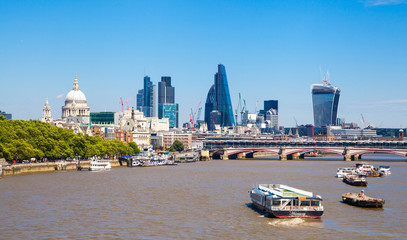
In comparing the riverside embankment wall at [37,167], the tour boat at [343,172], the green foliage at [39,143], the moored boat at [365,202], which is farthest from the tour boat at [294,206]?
the green foliage at [39,143]

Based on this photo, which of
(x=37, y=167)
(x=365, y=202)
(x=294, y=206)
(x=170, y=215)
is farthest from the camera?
(x=37, y=167)

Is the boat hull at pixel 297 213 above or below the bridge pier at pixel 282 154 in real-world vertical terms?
below

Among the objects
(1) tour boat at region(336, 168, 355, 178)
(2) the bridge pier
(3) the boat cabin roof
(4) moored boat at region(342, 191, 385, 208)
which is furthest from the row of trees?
(2) the bridge pier

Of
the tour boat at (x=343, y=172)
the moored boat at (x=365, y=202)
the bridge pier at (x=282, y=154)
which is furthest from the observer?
the bridge pier at (x=282, y=154)

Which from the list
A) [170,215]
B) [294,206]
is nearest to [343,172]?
[294,206]

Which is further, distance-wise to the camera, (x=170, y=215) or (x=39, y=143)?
(x=39, y=143)

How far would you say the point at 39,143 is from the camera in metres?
108

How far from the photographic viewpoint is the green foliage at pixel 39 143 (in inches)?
3839

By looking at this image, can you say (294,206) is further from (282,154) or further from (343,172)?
(282,154)

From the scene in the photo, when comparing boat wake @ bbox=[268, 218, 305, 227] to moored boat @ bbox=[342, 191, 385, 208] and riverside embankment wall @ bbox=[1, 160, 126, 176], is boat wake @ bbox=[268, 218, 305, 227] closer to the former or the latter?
moored boat @ bbox=[342, 191, 385, 208]

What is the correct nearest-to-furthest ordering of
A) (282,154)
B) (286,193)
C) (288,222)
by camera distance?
(288,222), (286,193), (282,154)

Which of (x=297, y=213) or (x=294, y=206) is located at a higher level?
(x=294, y=206)

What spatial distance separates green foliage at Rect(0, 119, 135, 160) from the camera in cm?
9750

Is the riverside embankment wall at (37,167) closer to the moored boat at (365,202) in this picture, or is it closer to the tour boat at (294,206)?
the tour boat at (294,206)
